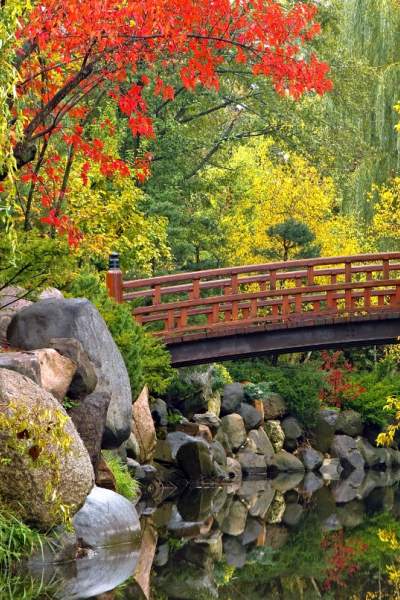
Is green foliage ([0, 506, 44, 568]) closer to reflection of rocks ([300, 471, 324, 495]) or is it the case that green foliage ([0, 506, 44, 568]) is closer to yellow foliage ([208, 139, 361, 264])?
reflection of rocks ([300, 471, 324, 495])

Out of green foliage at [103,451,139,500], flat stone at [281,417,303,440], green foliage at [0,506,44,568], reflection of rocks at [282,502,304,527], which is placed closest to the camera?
Answer: green foliage at [0,506,44,568]

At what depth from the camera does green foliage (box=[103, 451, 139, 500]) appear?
16.2 meters

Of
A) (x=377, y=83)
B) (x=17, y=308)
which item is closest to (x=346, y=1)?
(x=377, y=83)

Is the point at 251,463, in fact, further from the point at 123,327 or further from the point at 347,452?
the point at 123,327

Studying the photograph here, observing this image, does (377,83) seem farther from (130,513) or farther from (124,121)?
(130,513)

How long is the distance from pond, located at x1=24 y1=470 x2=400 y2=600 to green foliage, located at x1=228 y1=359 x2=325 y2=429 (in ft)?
19.3

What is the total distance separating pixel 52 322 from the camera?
15.0 meters

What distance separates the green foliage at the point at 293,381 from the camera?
27.3m

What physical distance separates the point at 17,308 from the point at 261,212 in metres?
14.7

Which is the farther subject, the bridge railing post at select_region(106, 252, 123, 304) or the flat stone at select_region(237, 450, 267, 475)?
the flat stone at select_region(237, 450, 267, 475)

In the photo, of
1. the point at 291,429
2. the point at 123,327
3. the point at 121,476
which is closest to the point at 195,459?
the point at 123,327

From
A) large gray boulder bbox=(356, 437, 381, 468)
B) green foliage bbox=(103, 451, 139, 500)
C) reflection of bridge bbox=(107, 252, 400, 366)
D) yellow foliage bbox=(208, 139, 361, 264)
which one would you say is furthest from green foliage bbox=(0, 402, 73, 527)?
yellow foliage bbox=(208, 139, 361, 264)

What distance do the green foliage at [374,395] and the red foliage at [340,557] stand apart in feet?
41.5

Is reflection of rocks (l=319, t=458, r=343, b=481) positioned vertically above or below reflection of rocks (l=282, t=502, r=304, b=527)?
below
